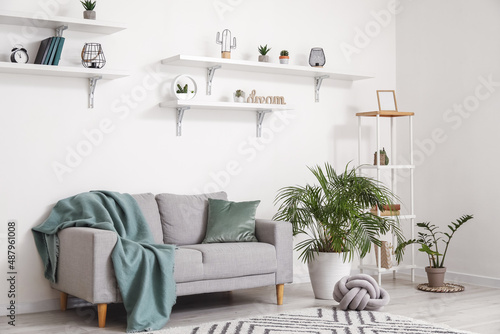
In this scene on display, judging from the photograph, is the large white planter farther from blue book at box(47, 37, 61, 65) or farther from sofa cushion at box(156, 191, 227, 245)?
blue book at box(47, 37, 61, 65)

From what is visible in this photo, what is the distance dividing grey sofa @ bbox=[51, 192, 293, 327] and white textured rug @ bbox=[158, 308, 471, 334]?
1.12 feet

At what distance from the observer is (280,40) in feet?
18.2

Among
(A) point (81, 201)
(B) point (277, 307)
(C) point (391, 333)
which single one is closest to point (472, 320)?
(C) point (391, 333)

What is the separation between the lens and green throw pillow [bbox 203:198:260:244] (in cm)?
461

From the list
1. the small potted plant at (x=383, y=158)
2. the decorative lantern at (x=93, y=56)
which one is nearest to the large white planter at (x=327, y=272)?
the small potted plant at (x=383, y=158)

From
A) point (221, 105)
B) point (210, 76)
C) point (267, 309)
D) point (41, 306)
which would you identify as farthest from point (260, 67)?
point (41, 306)

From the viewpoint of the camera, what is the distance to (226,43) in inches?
201

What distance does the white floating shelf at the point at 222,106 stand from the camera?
4793 millimetres

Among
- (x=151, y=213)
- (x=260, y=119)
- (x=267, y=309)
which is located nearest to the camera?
(x=267, y=309)

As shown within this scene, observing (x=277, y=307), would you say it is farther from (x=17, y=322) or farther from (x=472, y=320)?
(x=17, y=322)

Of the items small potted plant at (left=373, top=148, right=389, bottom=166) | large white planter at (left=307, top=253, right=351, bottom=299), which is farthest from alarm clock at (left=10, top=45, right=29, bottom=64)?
small potted plant at (left=373, top=148, right=389, bottom=166)

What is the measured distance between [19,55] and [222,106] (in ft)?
5.06

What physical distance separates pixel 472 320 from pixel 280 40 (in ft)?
9.24

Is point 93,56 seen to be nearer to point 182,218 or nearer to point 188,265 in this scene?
point 182,218
